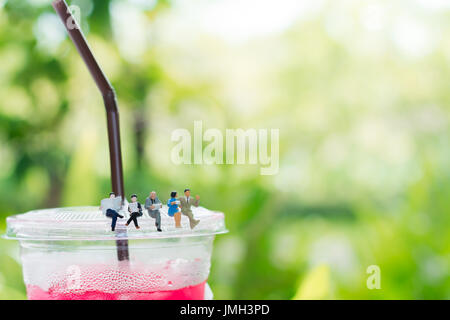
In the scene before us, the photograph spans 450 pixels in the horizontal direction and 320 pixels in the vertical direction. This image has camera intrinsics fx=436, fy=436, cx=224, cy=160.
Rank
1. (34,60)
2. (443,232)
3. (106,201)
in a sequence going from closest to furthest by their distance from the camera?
(106,201), (443,232), (34,60)

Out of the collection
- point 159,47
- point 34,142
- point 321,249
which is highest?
point 159,47

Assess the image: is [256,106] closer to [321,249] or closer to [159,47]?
[159,47]

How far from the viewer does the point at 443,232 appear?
0.93 meters

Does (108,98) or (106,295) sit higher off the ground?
(108,98)

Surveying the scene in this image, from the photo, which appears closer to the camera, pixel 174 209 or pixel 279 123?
pixel 174 209

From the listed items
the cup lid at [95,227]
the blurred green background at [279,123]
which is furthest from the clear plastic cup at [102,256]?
the blurred green background at [279,123]

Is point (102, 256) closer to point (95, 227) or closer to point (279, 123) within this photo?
point (95, 227)

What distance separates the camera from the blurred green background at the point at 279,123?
36.7 inches

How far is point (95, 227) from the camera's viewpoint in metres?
0.28

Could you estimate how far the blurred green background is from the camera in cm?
93

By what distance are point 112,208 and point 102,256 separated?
37 millimetres

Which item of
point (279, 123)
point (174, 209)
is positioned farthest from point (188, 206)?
point (279, 123)

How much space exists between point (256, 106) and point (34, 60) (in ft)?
1.99
